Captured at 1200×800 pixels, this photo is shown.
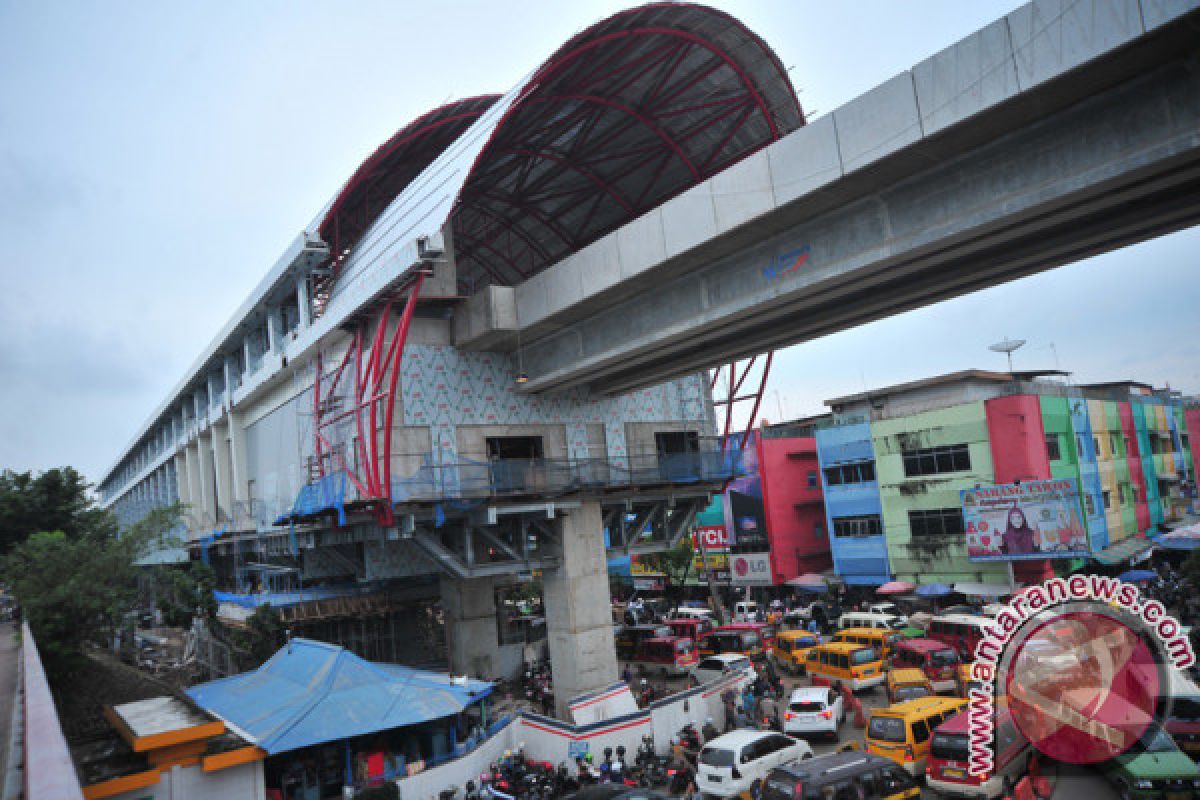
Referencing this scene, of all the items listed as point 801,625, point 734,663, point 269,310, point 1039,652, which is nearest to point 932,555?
point 801,625

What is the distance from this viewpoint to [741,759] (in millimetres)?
15156

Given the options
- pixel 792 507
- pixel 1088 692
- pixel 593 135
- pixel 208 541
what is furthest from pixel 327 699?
pixel 792 507

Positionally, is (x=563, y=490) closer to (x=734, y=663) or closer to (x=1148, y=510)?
(x=734, y=663)

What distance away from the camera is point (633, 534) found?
94.4 ft

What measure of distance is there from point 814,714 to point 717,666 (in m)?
6.89

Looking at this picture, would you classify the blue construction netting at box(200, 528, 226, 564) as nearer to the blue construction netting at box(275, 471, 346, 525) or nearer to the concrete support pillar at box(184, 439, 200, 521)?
the concrete support pillar at box(184, 439, 200, 521)

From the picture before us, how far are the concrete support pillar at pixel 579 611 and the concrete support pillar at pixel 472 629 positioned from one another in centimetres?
520

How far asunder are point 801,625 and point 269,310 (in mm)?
27256

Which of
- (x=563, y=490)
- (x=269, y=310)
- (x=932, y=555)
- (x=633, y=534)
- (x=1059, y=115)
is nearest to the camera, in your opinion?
(x=1059, y=115)

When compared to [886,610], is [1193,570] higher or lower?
higher

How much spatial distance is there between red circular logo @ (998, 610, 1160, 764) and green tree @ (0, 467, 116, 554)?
37778mm

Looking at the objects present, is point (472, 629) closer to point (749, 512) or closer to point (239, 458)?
point (239, 458)

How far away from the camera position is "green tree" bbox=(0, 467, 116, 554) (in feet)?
121

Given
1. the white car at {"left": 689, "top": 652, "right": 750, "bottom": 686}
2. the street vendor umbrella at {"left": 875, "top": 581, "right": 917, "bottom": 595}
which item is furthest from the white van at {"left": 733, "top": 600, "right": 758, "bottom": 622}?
the white car at {"left": 689, "top": 652, "right": 750, "bottom": 686}
